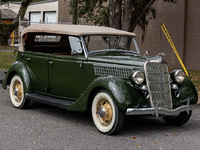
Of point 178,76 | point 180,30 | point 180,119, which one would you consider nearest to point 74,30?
point 178,76

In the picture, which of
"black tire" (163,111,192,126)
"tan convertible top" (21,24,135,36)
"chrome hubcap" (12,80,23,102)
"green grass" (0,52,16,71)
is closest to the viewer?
"black tire" (163,111,192,126)

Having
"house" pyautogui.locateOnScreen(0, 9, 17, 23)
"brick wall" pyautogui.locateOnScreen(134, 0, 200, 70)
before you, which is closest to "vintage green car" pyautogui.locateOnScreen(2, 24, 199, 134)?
"brick wall" pyautogui.locateOnScreen(134, 0, 200, 70)

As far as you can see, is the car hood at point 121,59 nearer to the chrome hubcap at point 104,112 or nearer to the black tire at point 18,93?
the chrome hubcap at point 104,112

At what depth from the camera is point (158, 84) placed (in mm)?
5562

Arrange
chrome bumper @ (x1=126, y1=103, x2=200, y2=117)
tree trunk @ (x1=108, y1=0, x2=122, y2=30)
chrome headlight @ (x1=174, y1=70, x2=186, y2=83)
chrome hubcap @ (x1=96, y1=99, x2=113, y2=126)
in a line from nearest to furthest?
1. chrome bumper @ (x1=126, y1=103, x2=200, y2=117)
2. chrome hubcap @ (x1=96, y1=99, x2=113, y2=126)
3. chrome headlight @ (x1=174, y1=70, x2=186, y2=83)
4. tree trunk @ (x1=108, y1=0, x2=122, y2=30)

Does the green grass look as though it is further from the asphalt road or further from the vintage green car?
the asphalt road

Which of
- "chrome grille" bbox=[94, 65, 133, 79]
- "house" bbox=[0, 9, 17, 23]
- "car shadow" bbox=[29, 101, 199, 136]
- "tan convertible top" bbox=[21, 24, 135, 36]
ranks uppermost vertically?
"house" bbox=[0, 9, 17, 23]

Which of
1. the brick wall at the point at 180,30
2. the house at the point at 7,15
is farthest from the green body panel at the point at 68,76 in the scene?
the house at the point at 7,15

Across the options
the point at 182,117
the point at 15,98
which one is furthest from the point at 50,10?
the point at 182,117

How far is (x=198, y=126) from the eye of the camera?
6125mm

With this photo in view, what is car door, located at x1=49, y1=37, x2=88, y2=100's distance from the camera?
20.4 ft

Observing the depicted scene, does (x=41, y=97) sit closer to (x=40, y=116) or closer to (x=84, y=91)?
(x=40, y=116)

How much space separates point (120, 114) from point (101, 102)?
1.65ft

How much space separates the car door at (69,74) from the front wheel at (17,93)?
0.76 m
